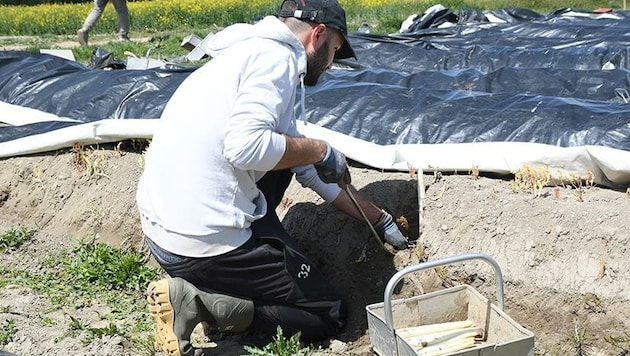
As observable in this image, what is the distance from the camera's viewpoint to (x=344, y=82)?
16.2 feet

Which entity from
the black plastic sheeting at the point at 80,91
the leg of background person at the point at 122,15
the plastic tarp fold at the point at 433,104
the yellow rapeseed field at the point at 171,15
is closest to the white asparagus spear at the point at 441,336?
the plastic tarp fold at the point at 433,104

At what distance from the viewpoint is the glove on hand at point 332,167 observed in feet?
10.2

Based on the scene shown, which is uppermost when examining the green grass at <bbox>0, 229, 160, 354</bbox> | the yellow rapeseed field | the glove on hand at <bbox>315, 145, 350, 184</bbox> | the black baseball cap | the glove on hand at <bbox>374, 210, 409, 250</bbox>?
the black baseball cap

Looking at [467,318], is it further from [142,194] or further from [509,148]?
[142,194]

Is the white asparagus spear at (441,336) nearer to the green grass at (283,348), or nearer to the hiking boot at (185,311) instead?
the green grass at (283,348)

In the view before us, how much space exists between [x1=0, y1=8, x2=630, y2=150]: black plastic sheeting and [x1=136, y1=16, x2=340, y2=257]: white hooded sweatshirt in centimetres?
128

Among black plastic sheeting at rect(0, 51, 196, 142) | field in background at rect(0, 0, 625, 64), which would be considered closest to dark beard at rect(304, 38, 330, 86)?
black plastic sheeting at rect(0, 51, 196, 142)

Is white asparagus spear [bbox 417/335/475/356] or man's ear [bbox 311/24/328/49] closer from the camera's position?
white asparagus spear [bbox 417/335/475/356]

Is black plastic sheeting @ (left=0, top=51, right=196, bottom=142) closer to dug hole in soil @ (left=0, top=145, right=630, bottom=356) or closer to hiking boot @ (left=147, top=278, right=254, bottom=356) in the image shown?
dug hole in soil @ (left=0, top=145, right=630, bottom=356)

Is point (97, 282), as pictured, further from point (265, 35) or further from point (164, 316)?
point (265, 35)

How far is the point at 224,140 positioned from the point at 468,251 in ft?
3.76

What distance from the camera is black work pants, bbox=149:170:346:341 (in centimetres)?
311

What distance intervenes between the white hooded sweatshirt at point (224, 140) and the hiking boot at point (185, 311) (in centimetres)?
16

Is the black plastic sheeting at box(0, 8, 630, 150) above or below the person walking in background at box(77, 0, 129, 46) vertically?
above
